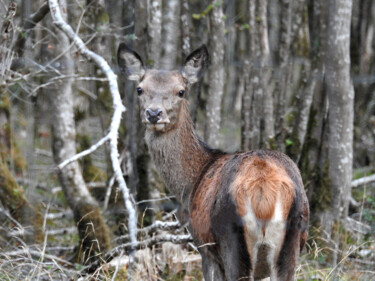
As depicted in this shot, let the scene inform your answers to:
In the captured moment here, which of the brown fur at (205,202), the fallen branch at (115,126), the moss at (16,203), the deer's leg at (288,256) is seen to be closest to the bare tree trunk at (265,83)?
the brown fur at (205,202)

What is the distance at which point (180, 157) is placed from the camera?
19.0ft

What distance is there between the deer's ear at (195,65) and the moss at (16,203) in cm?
288

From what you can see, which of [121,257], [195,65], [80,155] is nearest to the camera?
[80,155]

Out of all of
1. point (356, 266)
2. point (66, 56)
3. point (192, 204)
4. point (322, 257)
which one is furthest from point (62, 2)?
point (356, 266)

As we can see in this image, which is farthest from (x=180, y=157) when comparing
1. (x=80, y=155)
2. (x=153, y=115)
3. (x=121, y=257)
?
(x=121, y=257)

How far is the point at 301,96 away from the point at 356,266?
8.19 ft

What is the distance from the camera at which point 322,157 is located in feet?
24.9

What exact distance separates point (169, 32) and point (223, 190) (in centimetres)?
361

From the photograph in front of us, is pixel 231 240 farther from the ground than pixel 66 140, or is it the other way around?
pixel 66 140

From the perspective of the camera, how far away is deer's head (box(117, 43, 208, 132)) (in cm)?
566

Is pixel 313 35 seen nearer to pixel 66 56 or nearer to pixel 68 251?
pixel 66 56

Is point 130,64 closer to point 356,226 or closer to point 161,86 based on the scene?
point 161,86

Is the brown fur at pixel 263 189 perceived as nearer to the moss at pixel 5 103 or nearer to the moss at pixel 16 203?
the moss at pixel 16 203

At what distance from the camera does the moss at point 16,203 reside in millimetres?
7684
